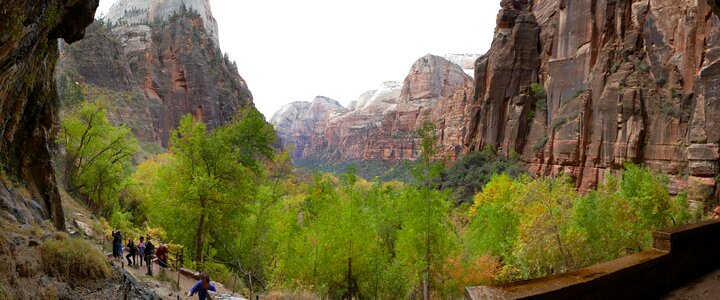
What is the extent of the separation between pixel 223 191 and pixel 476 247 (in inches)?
585

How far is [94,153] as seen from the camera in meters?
27.7

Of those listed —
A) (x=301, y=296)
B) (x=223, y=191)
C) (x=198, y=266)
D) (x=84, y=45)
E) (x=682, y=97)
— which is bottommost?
(x=198, y=266)

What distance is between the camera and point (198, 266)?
2016 centimetres

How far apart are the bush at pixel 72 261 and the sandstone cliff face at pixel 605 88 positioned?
109 feet

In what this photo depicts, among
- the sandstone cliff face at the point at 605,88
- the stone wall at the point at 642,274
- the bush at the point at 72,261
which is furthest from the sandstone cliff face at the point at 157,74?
the stone wall at the point at 642,274

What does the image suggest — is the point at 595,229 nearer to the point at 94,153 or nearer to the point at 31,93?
the point at 31,93

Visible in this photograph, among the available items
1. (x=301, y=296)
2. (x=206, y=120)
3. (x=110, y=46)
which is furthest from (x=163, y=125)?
(x=301, y=296)

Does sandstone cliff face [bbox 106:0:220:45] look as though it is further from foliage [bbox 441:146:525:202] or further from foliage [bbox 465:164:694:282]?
foliage [bbox 465:164:694:282]

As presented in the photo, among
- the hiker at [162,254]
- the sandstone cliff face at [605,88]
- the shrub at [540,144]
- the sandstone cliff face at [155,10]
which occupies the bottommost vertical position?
the hiker at [162,254]

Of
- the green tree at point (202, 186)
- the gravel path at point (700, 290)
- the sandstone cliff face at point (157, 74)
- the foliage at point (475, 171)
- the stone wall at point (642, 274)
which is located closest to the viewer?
the stone wall at point (642, 274)

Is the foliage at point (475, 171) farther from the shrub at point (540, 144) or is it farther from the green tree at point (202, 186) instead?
the green tree at point (202, 186)

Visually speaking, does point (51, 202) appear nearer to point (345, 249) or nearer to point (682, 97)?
point (345, 249)

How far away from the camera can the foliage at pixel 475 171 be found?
5803 cm

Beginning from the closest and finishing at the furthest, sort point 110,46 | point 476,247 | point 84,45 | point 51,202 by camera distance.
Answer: point 51,202, point 476,247, point 84,45, point 110,46
